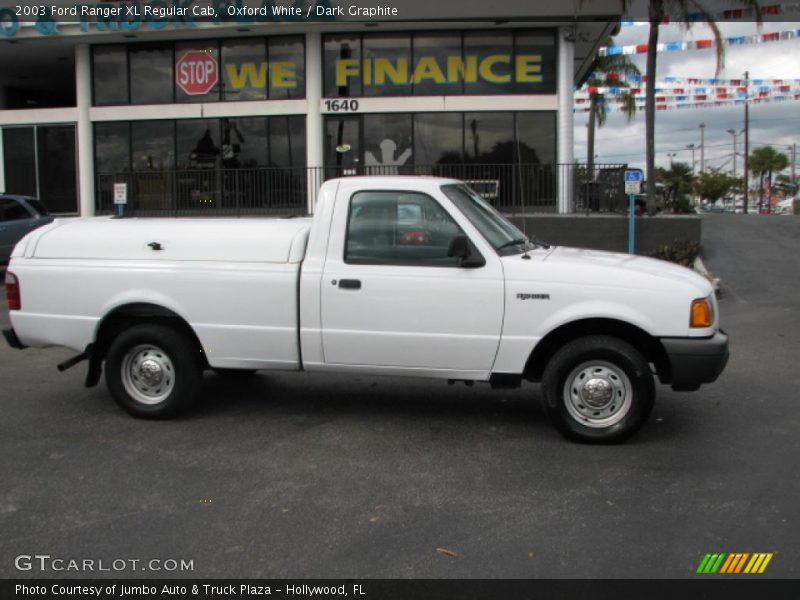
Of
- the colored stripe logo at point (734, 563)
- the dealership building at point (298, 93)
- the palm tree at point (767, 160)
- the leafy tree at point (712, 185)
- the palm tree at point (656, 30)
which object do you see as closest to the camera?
the colored stripe logo at point (734, 563)

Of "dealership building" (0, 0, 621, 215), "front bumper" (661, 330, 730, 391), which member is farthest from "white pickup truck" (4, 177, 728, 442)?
"dealership building" (0, 0, 621, 215)

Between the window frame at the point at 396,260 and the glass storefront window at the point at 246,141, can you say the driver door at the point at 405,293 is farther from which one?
the glass storefront window at the point at 246,141

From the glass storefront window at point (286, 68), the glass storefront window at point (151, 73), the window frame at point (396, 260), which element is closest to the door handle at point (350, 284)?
the window frame at point (396, 260)

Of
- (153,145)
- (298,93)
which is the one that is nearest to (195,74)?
(153,145)

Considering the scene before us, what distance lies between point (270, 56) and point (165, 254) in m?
15.6

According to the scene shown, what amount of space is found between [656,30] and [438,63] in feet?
17.7

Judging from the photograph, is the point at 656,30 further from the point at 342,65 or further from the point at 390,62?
the point at 342,65

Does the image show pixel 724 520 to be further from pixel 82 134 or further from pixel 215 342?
pixel 82 134

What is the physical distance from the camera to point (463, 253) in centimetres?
543

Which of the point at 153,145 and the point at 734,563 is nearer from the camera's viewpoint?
the point at 734,563

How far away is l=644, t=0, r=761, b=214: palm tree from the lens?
1570cm

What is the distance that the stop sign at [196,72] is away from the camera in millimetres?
20609

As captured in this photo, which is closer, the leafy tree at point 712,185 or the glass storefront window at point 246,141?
the glass storefront window at point 246,141

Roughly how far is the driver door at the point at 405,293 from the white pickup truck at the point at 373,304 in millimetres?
10
